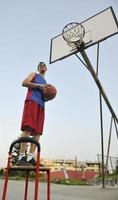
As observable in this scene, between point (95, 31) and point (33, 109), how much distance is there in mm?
4647

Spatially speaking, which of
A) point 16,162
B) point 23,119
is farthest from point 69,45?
point 16,162

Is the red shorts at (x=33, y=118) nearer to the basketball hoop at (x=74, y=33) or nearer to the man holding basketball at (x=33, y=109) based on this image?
the man holding basketball at (x=33, y=109)

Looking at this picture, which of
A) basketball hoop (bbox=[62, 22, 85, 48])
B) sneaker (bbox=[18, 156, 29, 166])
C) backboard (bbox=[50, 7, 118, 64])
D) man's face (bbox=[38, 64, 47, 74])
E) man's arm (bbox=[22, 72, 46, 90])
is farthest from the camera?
backboard (bbox=[50, 7, 118, 64])

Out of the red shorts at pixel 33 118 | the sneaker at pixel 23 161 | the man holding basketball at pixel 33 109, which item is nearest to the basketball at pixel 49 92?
the man holding basketball at pixel 33 109

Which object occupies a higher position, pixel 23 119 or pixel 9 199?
pixel 23 119

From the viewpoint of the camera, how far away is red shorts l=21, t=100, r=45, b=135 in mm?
4241

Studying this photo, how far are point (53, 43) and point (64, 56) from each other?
88 cm

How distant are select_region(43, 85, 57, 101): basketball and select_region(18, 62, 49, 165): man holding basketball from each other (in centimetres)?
4

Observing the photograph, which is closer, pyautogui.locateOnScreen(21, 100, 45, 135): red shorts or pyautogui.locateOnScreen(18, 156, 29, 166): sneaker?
pyautogui.locateOnScreen(18, 156, 29, 166): sneaker

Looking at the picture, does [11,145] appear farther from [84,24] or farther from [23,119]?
[84,24]

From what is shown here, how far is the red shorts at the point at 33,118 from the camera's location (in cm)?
424

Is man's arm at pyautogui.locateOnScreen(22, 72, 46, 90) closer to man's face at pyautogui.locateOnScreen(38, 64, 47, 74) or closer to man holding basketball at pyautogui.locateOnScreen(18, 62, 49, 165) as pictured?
man holding basketball at pyautogui.locateOnScreen(18, 62, 49, 165)

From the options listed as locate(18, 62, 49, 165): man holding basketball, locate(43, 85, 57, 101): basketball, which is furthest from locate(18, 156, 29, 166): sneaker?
locate(43, 85, 57, 101): basketball

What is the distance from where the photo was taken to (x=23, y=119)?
428 centimetres
